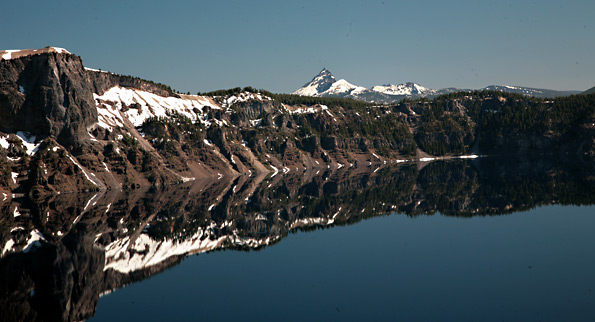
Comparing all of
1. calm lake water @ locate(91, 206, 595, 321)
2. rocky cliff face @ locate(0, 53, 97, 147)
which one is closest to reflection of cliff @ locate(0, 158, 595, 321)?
calm lake water @ locate(91, 206, 595, 321)

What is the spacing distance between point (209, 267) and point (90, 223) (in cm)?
4172

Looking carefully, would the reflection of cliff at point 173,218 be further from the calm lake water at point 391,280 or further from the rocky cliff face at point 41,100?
the rocky cliff face at point 41,100

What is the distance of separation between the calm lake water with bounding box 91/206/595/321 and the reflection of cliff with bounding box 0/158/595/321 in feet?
20.9

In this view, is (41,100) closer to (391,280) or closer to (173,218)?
(173,218)

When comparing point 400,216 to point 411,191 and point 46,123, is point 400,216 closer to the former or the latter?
point 411,191

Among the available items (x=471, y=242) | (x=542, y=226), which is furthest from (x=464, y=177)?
(x=471, y=242)

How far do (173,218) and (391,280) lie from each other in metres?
61.4

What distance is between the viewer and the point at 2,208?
11488cm

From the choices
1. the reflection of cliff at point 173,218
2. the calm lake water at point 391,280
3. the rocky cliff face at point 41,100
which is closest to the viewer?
the calm lake water at point 391,280

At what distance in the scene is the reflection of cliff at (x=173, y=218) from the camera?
56.7 metres

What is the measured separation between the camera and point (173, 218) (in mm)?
103938

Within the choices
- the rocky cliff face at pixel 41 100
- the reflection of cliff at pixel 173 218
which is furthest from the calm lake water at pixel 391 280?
the rocky cliff face at pixel 41 100

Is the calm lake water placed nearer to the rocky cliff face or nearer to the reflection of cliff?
the reflection of cliff

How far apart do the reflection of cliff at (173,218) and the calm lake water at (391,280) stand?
20.9 ft
